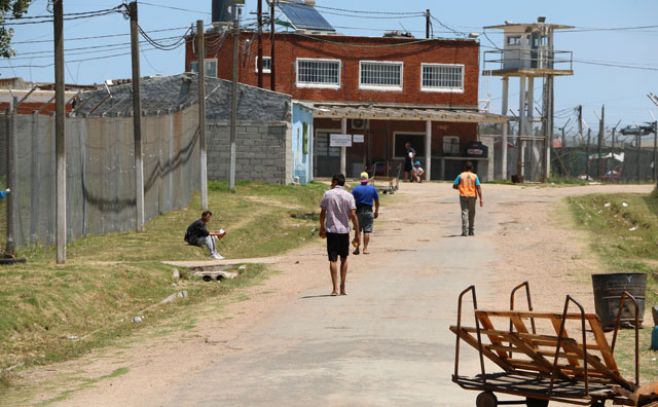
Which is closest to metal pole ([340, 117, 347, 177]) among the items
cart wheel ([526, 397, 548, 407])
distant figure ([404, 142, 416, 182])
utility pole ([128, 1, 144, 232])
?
distant figure ([404, 142, 416, 182])

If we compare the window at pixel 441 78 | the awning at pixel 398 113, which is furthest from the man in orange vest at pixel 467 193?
the window at pixel 441 78

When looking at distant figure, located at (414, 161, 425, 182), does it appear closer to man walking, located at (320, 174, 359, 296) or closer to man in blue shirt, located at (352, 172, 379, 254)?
man in blue shirt, located at (352, 172, 379, 254)

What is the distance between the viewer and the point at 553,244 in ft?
93.6

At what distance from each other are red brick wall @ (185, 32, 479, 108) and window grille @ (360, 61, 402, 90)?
0.92 feet

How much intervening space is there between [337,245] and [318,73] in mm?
43480

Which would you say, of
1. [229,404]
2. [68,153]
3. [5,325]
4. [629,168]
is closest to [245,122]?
[68,153]

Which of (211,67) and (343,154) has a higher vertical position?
(211,67)

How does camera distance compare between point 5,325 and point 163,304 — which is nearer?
point 5,325

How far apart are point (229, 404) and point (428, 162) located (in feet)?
156

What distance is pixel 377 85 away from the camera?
204 ft

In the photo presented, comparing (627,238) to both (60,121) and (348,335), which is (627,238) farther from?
(348,335)

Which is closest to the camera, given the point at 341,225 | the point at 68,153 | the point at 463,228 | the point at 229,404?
the point at 229,404

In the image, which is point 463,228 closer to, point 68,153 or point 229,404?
point 68,153

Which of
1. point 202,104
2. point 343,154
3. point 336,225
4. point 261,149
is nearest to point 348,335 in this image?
point 336,225
